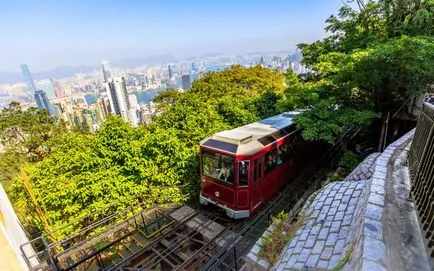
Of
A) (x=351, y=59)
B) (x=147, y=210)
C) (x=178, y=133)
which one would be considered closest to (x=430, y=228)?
(x=351, y=59)

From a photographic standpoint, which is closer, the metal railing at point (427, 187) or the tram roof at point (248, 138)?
the metal railing at point (427, 187)

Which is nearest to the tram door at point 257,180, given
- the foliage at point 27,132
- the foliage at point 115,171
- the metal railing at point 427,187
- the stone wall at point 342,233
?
the stone wall at point 342,233

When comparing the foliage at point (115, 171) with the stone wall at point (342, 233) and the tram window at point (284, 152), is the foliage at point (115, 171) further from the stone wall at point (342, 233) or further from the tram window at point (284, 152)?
the stone wall at point (342, 233)

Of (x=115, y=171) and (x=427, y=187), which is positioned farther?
(x=115, y=171)

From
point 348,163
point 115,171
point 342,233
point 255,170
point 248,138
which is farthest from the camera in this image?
point 348,163

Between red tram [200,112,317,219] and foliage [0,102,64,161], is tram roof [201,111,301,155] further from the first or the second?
foliage [0,102,64,161]

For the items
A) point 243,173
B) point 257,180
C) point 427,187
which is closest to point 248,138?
point 243,173

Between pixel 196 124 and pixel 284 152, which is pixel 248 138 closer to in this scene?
pixel 284 152
